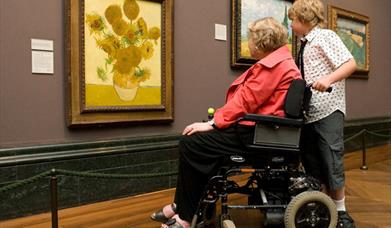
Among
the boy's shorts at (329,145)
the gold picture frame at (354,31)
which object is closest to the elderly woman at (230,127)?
the boy's shorts at (329,145)

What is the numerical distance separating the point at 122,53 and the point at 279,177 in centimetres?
202

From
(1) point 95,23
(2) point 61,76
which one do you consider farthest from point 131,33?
(2) point 61,76

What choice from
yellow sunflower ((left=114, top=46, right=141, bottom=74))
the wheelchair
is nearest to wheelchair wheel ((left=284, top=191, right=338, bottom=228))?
the wheelchair

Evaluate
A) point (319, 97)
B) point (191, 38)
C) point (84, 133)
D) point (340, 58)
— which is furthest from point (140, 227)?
point (191, 38)

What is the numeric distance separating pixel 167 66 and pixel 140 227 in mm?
1826

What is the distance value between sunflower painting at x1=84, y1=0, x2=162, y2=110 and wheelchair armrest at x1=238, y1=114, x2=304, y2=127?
1.77 meters

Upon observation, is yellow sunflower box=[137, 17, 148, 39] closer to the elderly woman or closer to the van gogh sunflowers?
the van gogh sunflowers

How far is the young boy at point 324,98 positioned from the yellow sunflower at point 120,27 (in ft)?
5.55

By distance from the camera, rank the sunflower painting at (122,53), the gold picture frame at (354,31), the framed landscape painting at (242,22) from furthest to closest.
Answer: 1. the gold picture frame at (354,31)
2. the framed landscape painting at (242,22)
3. the sunflower painting at (122,53)

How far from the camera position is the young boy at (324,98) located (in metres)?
3.17

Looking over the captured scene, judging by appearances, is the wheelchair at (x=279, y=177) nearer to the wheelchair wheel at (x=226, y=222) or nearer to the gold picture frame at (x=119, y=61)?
the wheelchair wheel at (x=226, y=222)

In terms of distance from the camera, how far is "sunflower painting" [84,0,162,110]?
4008 mm

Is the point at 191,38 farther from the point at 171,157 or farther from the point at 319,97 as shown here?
the point at 319,97

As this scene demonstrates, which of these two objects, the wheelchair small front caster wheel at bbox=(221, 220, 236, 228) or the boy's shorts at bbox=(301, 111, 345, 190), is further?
the boy's shorts at bbox=(301, 111, 345, 190)
